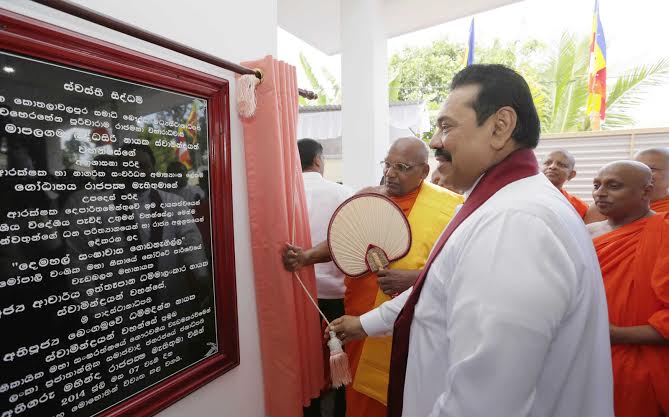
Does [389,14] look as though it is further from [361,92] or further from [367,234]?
[367,234]

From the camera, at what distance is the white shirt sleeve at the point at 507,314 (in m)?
0.73

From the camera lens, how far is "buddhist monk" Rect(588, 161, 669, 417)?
1.59 meters

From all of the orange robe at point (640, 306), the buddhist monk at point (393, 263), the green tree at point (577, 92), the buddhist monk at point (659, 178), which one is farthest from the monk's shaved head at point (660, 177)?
the green tree at point (577, 92)

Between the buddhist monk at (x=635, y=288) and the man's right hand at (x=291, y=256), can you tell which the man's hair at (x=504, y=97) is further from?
the buddhist monk at (x=635, y=288)

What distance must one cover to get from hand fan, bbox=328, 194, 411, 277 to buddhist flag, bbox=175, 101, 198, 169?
0.71 meters

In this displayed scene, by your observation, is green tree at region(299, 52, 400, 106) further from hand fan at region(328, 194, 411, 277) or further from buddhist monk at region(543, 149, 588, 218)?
hand fan at region(328, 194, 411, 277)

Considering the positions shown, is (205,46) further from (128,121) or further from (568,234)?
(568,234)

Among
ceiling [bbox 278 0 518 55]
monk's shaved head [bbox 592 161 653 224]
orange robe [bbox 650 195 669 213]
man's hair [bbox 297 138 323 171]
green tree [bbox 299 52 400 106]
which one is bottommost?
orange robe [bbox 650 195 669 213]

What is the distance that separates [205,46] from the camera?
1.41 m

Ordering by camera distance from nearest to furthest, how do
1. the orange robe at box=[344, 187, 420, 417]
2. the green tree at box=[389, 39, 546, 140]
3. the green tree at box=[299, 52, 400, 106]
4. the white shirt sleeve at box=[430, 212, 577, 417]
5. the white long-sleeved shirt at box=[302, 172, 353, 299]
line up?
the white shirt sleeve at box=[430, 212, 577, 417] < the orange robe at box=[344, 187, 420, 417] < the white long-sleeved shirt at box=[302, 172, 353, 299] < the green tree at box=[299, 52, 400, 106] < the green tree at box=[389, 39, 546, 140]

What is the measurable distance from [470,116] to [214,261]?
1.05 meters

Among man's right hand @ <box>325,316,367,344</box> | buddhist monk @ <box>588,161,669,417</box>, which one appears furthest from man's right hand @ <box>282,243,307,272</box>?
buddhist monk @ <box>588,161,669,417</box>

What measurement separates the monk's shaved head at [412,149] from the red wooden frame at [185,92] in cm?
89

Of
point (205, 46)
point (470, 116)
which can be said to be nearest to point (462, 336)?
point (470, 116)
